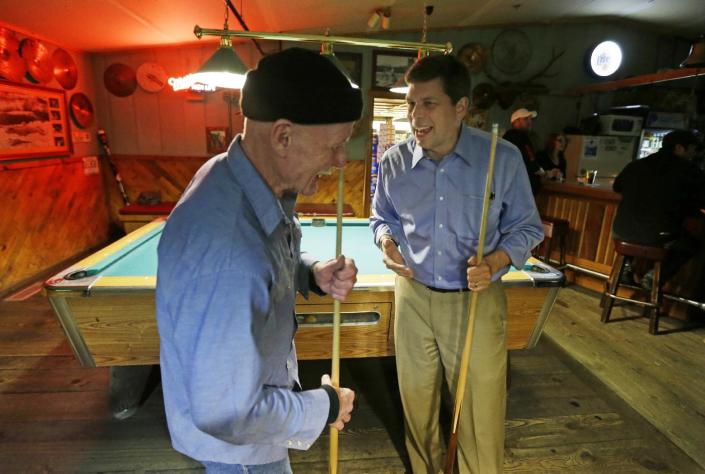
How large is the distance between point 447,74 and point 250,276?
3.84 feet

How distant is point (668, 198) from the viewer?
11.2 ft

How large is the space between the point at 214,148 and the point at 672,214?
18.7 feet

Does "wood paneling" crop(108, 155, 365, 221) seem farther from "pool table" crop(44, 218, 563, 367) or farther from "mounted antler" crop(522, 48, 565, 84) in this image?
"pool table" crop(44, 218, 563, 367)

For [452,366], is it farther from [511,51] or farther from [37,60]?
[511,51]

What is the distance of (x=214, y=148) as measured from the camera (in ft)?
19.9

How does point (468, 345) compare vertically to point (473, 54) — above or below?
below

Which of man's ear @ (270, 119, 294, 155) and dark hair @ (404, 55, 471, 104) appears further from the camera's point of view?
dark hair @ (404, 55, 471, 104)

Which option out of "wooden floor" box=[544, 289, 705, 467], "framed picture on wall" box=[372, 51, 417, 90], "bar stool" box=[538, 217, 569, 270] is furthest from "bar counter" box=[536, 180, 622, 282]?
"framed picture on wall" box=[372, 51, 417, 90]

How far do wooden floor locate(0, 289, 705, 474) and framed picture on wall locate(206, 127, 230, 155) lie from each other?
3.46 metres

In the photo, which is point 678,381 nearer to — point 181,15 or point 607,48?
point 181,15

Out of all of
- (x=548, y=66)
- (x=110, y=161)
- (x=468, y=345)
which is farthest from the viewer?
(x=548, y=66)

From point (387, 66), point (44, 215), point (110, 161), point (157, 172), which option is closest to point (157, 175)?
point (157, 172)

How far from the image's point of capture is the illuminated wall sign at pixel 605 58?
6.51 m

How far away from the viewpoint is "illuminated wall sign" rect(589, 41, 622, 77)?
21.4 feet
